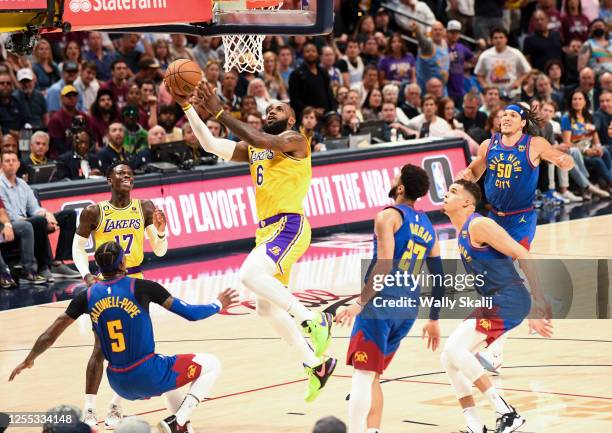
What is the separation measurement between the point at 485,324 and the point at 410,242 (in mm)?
1204

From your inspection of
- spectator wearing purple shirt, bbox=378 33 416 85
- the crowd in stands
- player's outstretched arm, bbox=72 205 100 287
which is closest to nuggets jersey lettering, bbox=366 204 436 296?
player's outstretched arm, bbox=72 205 100 287

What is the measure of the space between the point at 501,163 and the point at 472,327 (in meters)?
2.86

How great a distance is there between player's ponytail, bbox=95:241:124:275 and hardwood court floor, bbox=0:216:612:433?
1.47 m

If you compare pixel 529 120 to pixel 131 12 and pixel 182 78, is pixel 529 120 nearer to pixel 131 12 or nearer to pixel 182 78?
pixel 182 78

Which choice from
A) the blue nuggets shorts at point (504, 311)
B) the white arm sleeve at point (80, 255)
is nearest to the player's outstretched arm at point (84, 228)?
the white arm sleeve at point (80, 255)

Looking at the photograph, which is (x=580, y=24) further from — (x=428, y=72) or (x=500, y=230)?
(x=500, y=230)

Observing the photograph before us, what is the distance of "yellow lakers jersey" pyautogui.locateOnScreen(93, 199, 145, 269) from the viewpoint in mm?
9987

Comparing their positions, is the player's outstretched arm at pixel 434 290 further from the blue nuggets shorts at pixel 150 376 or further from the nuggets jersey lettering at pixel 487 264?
the blue nuggets shorts at pixel 150 376

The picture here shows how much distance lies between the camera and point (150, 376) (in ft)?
26.2

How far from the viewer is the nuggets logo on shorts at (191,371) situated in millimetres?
8188

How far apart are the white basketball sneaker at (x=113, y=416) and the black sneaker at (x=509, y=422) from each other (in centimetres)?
265

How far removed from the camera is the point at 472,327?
28.3 feet

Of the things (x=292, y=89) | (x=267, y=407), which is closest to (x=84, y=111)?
(x=292, y=89)

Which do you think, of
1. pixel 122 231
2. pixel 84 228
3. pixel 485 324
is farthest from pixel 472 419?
pixel 84 228
